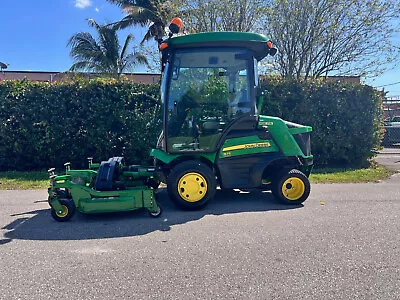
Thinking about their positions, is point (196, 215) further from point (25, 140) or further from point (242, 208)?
point (25, 140)

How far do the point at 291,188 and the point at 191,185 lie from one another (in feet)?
6.10

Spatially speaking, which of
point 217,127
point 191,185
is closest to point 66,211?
point 191,185

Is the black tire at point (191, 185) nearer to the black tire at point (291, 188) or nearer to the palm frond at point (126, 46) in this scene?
the black tire at point (291, 188)

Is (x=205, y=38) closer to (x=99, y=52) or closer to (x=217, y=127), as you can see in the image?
(x=217, y=127)

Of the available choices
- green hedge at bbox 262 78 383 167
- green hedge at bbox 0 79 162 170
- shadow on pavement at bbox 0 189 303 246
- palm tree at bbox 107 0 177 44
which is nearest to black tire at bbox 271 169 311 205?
shadow on pavement at bbox 0 189 303 246

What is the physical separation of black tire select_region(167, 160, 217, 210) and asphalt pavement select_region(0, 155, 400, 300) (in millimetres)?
210

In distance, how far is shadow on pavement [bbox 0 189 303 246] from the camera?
13.0ft

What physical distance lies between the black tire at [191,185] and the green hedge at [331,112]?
14.6 feet

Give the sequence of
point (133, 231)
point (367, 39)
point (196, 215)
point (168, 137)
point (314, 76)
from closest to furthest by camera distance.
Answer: point (133, 231), point (196, 215), point (168, 137), point (367, 39), point (314, 76)

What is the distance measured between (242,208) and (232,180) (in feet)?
1.72

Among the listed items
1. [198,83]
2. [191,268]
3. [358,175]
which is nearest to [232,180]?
[198,83]

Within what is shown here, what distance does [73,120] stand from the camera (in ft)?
26.9

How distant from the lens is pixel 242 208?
5.10 m

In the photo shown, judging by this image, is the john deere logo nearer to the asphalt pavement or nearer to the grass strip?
the asphalt pavement
